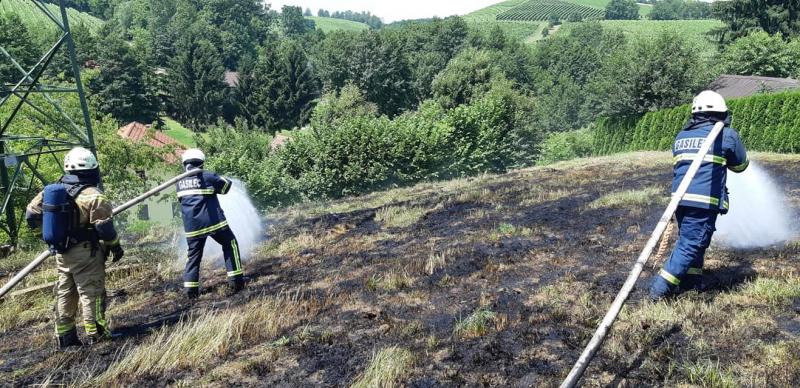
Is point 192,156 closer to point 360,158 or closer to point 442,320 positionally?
point 442,320

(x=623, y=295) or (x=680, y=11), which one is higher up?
(x=680, y=11)

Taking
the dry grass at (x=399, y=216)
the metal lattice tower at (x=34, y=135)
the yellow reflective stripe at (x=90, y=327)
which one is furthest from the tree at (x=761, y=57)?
the yellow reflective stripe at (x=90, y=327)

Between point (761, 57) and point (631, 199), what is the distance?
3505 cm

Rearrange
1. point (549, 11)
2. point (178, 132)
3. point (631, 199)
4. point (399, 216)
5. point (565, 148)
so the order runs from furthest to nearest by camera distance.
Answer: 1. point (549, 11)
2. point (178, 132)
3. point (565, 148)
4. point (399, 216)
5. point (631, 199)

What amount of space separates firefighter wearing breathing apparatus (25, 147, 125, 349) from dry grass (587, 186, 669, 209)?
26.3 feet

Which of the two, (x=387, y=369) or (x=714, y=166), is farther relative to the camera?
(x=714, y=166)

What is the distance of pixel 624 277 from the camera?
5523 millimetres

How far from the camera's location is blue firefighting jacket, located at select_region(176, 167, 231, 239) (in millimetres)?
6273

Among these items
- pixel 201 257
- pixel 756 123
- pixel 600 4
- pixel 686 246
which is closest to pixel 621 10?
pixel 600 4

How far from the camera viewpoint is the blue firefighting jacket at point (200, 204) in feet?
20.6

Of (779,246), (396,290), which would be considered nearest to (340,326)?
(396,290)

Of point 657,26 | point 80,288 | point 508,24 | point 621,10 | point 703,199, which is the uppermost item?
point 621,10

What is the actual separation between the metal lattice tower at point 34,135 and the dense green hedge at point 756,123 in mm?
23072

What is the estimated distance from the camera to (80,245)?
4.86 meters
